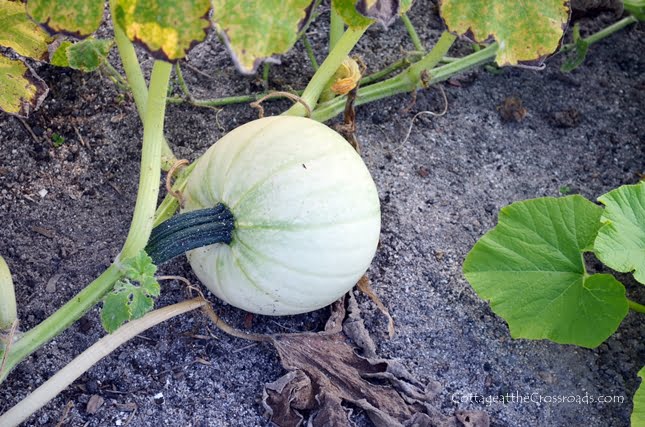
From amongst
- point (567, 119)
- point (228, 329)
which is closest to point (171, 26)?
point (228, 329)

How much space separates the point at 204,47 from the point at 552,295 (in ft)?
3.79

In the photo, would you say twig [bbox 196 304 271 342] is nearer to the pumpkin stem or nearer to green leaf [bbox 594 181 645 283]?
the pumpkin stem

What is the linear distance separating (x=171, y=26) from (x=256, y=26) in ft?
0.40

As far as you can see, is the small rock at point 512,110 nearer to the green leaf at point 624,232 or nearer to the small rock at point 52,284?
the green leaf at point 624,232

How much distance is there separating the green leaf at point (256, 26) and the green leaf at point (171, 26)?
0.09ft

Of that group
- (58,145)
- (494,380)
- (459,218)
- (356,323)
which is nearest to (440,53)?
(459,218)

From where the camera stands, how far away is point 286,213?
132cm

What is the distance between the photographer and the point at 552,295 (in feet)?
4.70

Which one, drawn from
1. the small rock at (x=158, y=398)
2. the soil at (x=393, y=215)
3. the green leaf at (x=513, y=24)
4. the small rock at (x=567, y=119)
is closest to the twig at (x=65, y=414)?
the soil at (x=393, y=215)

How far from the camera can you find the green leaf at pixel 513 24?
4.17 feet

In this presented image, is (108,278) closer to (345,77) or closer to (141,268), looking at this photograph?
(141,268)

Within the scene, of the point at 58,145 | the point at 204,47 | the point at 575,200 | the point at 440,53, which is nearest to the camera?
the point at 575,200

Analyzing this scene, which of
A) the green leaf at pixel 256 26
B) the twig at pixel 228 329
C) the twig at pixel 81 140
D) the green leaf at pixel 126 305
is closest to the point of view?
the green leaf at pixel 256 26

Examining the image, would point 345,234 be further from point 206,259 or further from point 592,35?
point 592,35
